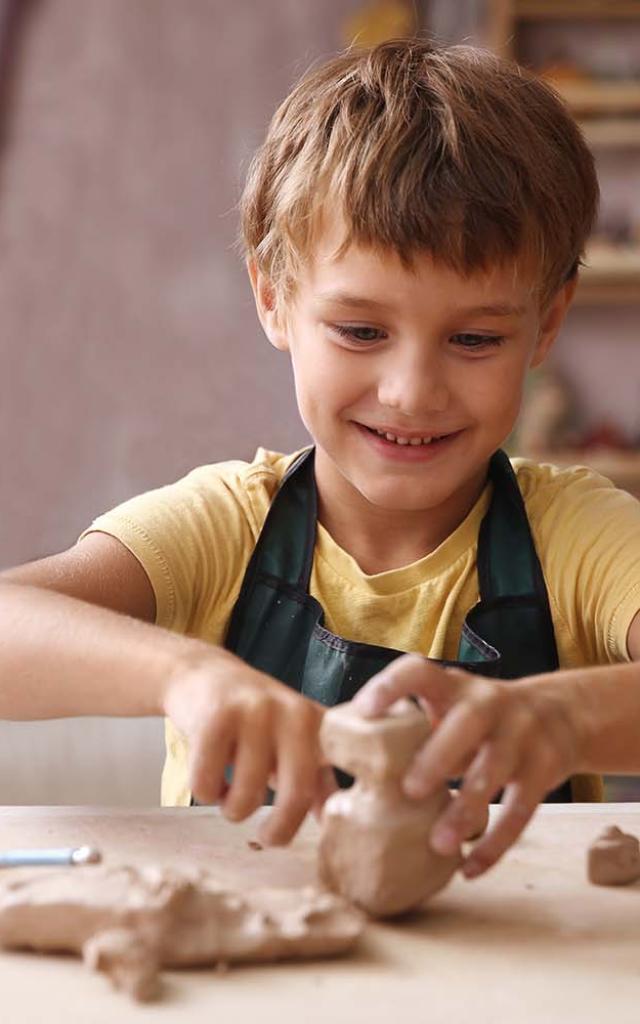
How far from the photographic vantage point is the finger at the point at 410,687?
76cm

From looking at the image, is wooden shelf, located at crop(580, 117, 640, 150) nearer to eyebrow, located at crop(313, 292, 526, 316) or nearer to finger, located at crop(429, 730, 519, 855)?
eyebrow, located at crop(313, 292, 526, 316)

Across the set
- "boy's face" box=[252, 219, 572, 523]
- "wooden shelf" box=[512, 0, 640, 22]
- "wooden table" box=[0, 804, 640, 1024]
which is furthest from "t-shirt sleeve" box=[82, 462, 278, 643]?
"wooden shelf" box=[512, 0, 640, 22]

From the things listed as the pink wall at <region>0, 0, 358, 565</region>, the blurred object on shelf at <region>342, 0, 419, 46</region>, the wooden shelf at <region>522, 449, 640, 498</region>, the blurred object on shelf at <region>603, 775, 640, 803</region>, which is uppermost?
the blurred object on shelf at <region>342, 0, 419, 46</region>

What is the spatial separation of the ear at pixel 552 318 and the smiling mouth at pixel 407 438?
0.43 ft

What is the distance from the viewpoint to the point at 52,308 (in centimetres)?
321

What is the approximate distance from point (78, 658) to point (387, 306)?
1.18 ft

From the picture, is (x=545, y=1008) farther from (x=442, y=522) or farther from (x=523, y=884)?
(x=442, y=522)

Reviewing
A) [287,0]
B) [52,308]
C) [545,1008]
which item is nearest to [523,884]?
[545,1008]

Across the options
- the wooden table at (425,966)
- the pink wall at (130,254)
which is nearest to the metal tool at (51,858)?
the wooden table at (425,966)

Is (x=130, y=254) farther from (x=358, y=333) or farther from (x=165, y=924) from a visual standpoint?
(x=165, y=924)

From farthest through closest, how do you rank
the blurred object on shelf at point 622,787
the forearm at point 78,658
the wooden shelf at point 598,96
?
the wooden shelf at point 598,96 < the blurred object on shelf at point 622,787 < the forearm at point 78,658

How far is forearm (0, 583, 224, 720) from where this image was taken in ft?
3.08

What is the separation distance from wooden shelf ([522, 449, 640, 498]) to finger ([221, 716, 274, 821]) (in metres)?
2.47

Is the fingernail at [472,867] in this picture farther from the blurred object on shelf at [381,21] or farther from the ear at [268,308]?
the blurred object on shelf at [381,21]
